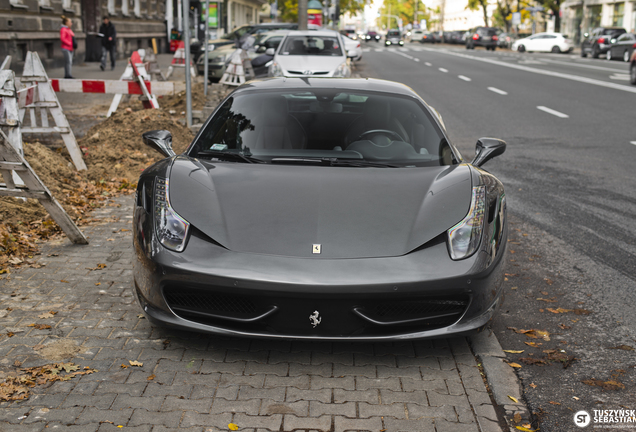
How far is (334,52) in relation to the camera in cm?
1725

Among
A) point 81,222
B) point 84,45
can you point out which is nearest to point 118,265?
point 81,222

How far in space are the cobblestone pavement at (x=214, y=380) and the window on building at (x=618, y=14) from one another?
65153mm

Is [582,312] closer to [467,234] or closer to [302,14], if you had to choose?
[467,234]

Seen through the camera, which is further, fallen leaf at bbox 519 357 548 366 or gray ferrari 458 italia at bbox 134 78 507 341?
fallen leaf at bbox 519 357 548 366

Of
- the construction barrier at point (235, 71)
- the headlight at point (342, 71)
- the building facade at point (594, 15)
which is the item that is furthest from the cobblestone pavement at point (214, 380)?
the building facade at point (594, 15)

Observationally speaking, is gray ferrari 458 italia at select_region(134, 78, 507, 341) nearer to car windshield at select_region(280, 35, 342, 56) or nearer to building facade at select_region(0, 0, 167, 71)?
car windshield at select_region(280, 35, 342, 56)

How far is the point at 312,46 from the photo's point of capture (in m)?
17.4

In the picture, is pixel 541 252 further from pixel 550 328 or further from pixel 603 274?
pixel 550 328

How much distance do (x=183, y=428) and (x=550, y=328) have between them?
2.37m

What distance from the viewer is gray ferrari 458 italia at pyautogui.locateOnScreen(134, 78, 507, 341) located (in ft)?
11.0

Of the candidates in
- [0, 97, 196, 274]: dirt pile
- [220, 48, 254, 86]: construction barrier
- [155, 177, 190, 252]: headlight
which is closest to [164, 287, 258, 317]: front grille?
[155, 177, 190, 252]: headlight

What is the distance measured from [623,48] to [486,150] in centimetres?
3888

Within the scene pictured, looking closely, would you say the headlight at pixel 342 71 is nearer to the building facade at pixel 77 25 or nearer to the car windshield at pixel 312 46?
the car windshield at pixel 312 46

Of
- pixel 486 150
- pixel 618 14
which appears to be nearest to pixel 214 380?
pixel 486 150
